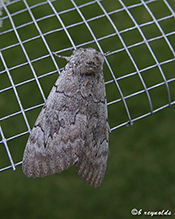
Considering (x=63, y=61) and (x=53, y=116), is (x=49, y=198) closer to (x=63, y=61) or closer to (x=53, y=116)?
(x=53, y=116)

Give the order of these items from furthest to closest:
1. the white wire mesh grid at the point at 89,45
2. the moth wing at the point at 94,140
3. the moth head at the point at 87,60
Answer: the white wire mesh grid at the point at 89,45
the moth head at the point at 87,60
the moth wing at the point at 94,140

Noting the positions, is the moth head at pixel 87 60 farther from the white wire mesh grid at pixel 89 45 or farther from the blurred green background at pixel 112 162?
the white wire mesh grid at pixel 89 45

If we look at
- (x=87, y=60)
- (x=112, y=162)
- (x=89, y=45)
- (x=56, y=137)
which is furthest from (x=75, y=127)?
(x=89, y=45)

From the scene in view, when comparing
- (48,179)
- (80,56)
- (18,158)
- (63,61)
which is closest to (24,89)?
(63,61)

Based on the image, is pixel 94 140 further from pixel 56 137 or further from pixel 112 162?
pixel 112 162

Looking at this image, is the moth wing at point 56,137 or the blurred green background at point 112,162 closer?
the moth wing at point 56,137

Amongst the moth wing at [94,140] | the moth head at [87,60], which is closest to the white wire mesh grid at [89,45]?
the moth head at [87,60]

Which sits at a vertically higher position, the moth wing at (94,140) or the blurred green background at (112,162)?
the moth wing at (94,140)
